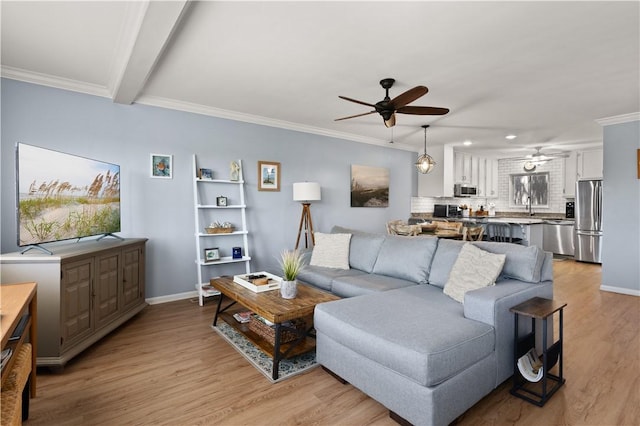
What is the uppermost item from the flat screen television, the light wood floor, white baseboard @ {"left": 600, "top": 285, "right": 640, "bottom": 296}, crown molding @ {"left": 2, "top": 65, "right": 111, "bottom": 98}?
crown molding @ {"left": 2, "top": 65, "right": 111, "bottom": 98}

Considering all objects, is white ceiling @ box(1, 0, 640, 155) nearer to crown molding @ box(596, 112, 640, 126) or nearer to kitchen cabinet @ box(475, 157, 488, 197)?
crown molding @ box(596, 112, 640, 126)

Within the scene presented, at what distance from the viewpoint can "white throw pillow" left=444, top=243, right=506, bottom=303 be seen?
97.9 inches

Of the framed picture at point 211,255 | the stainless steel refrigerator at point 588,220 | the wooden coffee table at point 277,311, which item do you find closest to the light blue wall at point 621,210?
the stainless steel refrigerator at point 588,220

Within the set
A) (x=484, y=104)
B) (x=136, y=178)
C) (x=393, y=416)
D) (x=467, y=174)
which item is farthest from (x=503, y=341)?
(x=467, y=174)

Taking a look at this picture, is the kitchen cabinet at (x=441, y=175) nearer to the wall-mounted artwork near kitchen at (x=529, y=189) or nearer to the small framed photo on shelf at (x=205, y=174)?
the wall-mounted artwork near kitchen at (x=529, y=189)

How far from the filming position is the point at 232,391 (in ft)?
7.25

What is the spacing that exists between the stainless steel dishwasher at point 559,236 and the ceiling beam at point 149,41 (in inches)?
329

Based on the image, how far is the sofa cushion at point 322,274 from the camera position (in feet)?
11.5

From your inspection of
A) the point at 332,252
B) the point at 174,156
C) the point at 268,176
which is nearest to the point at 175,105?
the point at 174,156

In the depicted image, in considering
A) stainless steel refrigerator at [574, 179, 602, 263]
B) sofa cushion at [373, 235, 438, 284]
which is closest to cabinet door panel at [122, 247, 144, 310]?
sofa cushion at [373, 235, 438, 284]

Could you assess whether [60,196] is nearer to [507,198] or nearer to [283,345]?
[283,345]

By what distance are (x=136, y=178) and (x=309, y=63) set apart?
2.49 metres

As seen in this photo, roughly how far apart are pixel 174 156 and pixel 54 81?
1.35 meters

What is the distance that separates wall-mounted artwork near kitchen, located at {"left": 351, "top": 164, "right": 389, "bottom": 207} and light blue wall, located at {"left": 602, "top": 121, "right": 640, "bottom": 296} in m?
3.47
